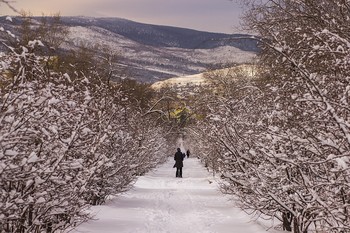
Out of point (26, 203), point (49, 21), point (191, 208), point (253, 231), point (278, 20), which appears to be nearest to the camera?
point (26, 203)

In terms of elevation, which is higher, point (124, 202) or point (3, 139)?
point (3, 139)

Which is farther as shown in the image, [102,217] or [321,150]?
[102,217]

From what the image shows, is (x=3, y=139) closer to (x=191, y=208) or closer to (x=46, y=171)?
(x=46, y=171)

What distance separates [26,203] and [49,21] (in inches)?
1230

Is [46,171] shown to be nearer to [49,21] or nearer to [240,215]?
[240,215]

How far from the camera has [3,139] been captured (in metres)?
4.79

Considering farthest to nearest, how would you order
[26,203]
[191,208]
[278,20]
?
1. [191,208]
2. [278,20]
3. [26,203]

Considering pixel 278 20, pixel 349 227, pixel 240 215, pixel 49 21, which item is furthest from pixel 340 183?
pixel 49 21

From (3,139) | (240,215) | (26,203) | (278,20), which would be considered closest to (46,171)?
(26,203)

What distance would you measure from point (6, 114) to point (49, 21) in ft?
103

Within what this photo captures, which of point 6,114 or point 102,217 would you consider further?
point 102,217

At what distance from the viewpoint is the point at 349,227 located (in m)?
4.82

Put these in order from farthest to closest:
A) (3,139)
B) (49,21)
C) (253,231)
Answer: (49,21)
(253,231)
(3,139)

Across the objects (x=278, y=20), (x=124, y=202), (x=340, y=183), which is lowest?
(x=124, y=202)
